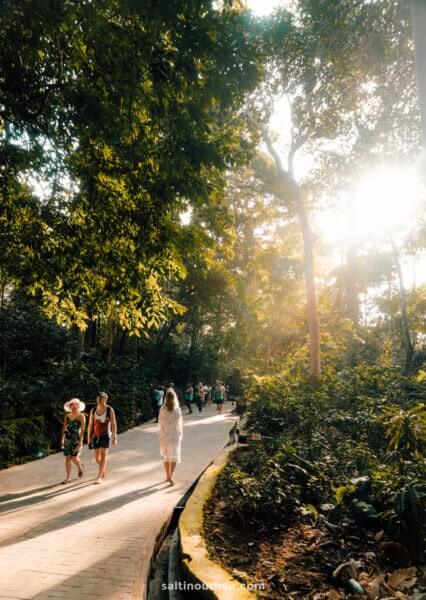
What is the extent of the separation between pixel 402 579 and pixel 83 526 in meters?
4.05

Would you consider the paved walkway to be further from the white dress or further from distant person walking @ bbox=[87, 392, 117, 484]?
the white dress

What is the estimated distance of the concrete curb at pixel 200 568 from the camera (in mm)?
3123

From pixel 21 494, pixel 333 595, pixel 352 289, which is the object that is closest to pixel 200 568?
pixel 333 595

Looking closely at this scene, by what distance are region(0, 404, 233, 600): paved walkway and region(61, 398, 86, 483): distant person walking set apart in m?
0.47

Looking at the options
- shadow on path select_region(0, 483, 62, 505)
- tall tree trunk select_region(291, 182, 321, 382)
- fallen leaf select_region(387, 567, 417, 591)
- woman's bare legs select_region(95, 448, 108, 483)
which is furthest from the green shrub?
tall tree trunk select_region(291, 182, 321, 382)

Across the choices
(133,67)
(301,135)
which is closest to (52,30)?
(133,67)

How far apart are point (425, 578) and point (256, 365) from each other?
1826cm

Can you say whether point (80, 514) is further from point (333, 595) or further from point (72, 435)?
point (333, 595)

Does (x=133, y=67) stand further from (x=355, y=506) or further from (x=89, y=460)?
(x=89, y=460)

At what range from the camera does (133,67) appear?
5180 mm

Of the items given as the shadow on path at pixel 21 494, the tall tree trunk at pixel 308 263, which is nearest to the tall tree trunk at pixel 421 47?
the shadow on path at pixel 21 494

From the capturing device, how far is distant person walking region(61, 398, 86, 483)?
7836 mm

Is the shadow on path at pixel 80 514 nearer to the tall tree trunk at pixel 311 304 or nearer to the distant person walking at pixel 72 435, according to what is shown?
the distant person walking at pixel 72 435

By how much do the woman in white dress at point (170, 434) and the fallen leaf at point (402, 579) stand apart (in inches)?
208
